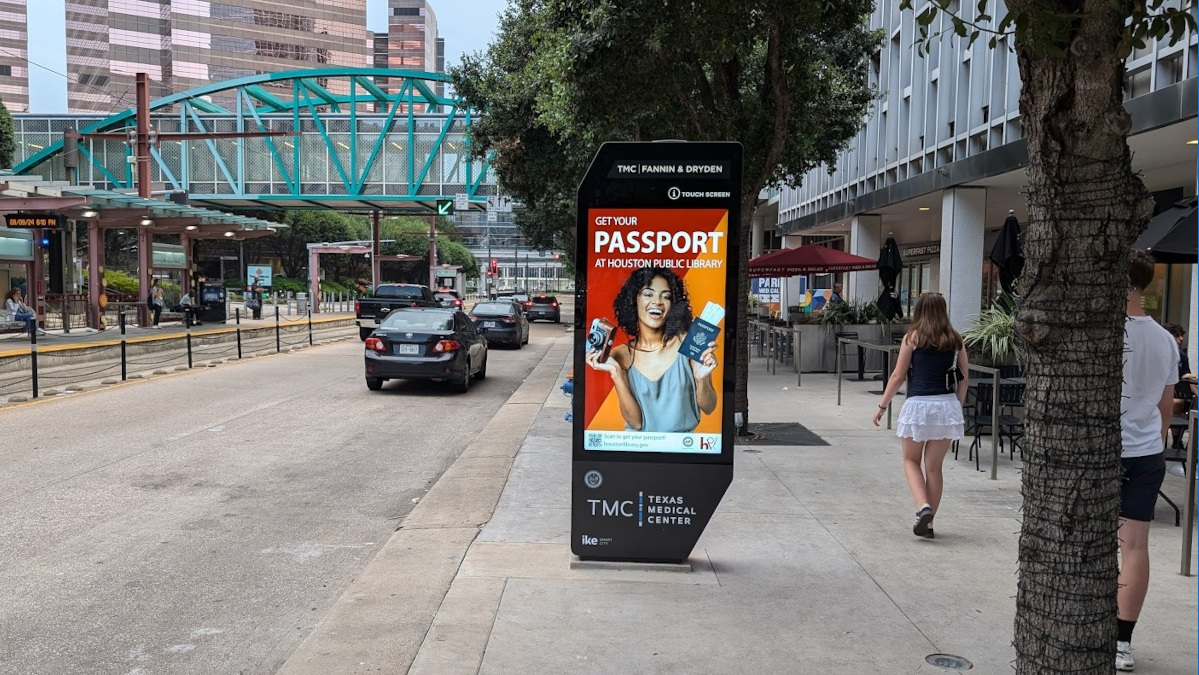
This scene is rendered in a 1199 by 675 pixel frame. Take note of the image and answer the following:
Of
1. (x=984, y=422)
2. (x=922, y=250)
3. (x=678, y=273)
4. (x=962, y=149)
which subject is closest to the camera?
(x=678, y=273)

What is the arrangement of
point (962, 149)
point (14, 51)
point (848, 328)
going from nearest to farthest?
point (962, 149) < point (848, 328) < point (14, 51)

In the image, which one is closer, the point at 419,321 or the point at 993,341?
the point at 993,341

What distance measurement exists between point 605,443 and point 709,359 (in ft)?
2.60

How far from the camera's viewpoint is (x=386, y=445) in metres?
10.9

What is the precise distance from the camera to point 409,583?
5.65 m

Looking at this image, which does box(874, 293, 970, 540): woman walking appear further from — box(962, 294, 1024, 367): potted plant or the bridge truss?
the bridge truss

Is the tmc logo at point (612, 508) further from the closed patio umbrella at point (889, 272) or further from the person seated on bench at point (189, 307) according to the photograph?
the person seated on bench at point (189, 307)

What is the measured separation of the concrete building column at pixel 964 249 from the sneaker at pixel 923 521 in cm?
1088

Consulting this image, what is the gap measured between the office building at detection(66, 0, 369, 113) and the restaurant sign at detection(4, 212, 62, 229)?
88160 millimetres

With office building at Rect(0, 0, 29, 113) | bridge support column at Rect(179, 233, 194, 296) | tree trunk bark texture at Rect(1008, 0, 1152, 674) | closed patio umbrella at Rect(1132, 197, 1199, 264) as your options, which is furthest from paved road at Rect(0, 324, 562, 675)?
office building at Rect(0, 0, 29, 113)

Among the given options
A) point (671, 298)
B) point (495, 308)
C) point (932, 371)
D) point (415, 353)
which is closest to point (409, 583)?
point (671, 298)

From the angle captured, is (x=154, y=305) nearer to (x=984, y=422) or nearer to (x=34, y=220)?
(x=34, y=220)

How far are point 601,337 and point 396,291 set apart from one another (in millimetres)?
27579

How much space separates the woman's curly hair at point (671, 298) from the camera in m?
5.49
